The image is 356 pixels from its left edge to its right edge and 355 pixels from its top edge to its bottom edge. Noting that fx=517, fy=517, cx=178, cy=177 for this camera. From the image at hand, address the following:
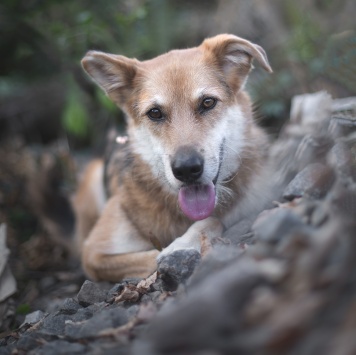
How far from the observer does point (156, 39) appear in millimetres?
7383

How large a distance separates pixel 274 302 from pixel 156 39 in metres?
6.04

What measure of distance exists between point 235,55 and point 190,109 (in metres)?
0.69

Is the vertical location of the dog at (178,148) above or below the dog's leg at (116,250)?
above

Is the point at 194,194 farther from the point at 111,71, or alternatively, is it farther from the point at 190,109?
the point at 111,71

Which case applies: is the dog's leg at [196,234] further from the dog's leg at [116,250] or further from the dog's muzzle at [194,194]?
the dog's leg at [116,250]

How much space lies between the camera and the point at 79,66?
779cm

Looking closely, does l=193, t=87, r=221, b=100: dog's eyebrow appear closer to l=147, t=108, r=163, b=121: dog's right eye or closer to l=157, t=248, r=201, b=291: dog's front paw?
l=147, t=108, r=163, b=121: dog's right eye

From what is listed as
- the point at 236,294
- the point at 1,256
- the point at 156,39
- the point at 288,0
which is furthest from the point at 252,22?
the point at 236,294

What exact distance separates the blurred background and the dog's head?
1.68 meters

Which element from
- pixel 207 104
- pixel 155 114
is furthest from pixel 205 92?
pixel 155 114

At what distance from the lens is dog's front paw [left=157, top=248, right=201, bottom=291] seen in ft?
10.0

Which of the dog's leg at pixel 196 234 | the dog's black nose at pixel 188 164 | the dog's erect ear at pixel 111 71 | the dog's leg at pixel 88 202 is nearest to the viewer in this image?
the dog's black nose at pixel 188 164

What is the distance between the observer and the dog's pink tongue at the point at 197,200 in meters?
3.84

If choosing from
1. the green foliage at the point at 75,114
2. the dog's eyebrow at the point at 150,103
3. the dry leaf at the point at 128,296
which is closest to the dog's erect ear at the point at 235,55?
the dog's eyebrow at the point at 150,103
